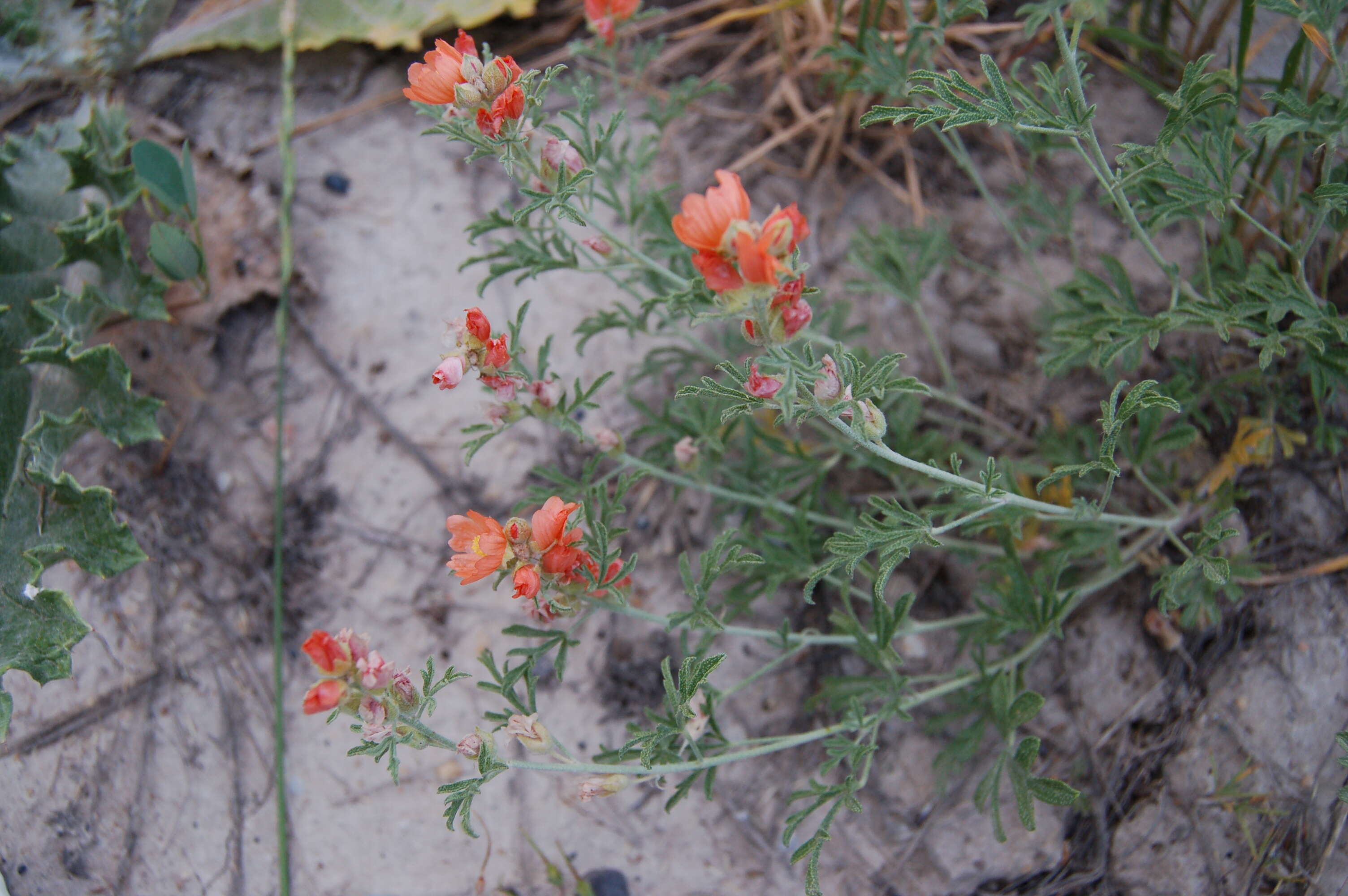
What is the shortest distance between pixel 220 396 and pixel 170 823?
1.29 metres

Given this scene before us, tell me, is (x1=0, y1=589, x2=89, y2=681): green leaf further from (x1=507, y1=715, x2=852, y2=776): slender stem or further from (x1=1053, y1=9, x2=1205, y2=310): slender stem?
(x1=1053, y1=9, x2=1205, y2=310): slender stem

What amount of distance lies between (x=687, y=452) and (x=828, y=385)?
0.63 metres

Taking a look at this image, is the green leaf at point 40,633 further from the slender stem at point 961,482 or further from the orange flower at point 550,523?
the slender stem at point 961,482

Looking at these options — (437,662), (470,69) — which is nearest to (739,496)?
(437,662)

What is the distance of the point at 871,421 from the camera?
→ 1.72 meters

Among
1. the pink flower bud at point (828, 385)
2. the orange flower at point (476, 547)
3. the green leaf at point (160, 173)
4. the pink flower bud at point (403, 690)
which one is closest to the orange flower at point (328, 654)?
the pink flower bud at point (403, 690)

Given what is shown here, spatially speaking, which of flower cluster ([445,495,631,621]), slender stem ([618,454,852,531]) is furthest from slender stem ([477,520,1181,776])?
slender stem ([618,454,852,531])

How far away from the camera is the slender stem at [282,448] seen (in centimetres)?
244

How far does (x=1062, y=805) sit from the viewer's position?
1.98 meters

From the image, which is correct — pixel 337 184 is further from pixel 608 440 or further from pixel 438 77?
pixel 608 440

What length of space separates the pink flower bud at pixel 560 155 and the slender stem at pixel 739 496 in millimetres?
696

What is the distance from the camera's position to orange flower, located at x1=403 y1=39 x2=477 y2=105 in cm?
177

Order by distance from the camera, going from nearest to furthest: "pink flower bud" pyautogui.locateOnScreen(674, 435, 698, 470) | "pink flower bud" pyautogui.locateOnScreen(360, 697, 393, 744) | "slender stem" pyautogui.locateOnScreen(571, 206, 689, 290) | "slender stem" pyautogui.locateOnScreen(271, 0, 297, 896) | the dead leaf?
1. "pink flower bud" pyautogui.locateOnScreen(360, 697, 393, 744)
2. "slender stem" pyautogui.locateOnScreen(571, 206, 689, 290)
3. "pink flower bud" pyautogui.locateOnScreen(674, 435, 698, 470)
4. "slender stem" pyautogui.locateOnScreen(271, 0, 297, 896)
5. the dead leaf

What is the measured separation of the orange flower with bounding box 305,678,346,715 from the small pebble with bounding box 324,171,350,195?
82.8 inches
